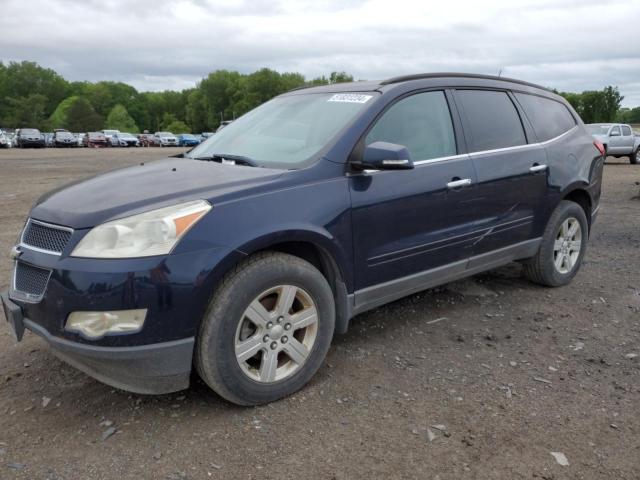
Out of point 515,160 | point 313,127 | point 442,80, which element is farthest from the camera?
point 515,160

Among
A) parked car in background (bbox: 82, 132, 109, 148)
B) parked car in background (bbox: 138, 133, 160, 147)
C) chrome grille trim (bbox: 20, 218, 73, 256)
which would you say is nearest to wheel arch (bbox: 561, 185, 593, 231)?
chrome grille trim (bbox: 20, 218, 73, 256)

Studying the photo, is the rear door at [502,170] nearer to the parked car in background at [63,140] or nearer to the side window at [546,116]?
the side window at [546,116]

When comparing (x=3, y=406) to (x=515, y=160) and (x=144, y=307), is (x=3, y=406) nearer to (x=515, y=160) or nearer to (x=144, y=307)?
(x=144, y=307)

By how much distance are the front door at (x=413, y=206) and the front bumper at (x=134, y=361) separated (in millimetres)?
1152

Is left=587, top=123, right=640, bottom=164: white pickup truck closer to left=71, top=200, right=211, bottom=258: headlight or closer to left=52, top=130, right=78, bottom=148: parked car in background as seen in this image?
left=71, top=200, right=211, bottom=258: headlight

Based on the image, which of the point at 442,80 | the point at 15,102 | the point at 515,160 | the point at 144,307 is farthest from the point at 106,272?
the point at 15,102

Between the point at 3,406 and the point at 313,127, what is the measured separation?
2387 millimetres

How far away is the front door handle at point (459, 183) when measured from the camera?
3816 millimetres

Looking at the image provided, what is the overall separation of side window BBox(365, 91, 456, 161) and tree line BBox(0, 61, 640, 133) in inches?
Answer: 3451

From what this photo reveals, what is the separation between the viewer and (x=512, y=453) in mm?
2629

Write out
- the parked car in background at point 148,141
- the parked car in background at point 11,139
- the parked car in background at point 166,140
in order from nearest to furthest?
the parked car in background at point 11,139 < the parked car in background at point 148,141 < the parked car in background at point 166,140

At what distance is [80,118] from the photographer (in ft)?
316

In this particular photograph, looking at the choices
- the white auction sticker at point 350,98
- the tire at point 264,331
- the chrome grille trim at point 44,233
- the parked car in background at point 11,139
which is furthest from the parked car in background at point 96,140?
the tire at point 264,331

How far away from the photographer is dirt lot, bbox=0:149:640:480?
2.55 meters
